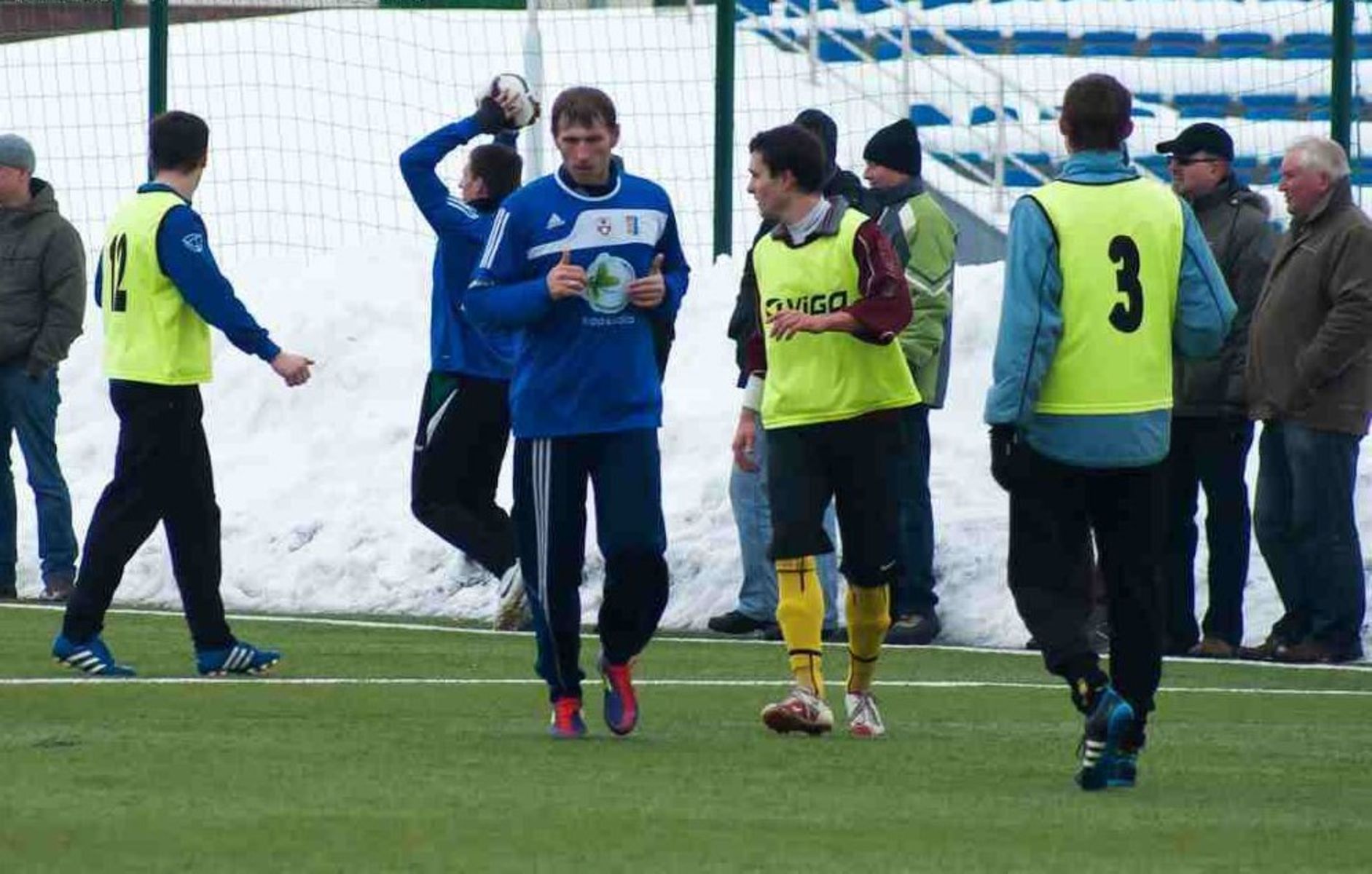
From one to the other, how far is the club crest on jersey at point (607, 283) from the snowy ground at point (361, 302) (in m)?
4.59

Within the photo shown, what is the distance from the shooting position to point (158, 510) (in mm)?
11398

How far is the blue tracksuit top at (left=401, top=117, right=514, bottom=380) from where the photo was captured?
43.4 ft

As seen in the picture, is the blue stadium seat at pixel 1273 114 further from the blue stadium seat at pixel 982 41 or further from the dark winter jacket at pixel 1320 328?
the dark winter jacket at pixel 1320 328

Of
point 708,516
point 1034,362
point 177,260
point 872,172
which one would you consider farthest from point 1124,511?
point 708,516

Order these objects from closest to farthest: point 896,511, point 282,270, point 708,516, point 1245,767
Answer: point 1245,767
point 896,511
point 708,516
point 282,270

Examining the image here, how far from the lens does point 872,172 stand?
530 inches

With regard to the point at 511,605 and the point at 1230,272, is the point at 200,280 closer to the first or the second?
the point at 511,605

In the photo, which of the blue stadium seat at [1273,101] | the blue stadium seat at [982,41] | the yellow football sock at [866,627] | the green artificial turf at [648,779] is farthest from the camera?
the blue stadium seat at [982,41]

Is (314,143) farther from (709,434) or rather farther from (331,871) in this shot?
(331,871)

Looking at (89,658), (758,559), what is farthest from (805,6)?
(89,658)

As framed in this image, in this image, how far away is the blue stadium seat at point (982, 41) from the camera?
24.5 m

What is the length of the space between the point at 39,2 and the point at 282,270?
451 cm

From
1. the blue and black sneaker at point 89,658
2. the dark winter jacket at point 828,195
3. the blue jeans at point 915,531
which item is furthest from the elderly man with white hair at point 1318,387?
the blue and black sneaker at point 89,658

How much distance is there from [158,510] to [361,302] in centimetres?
725
